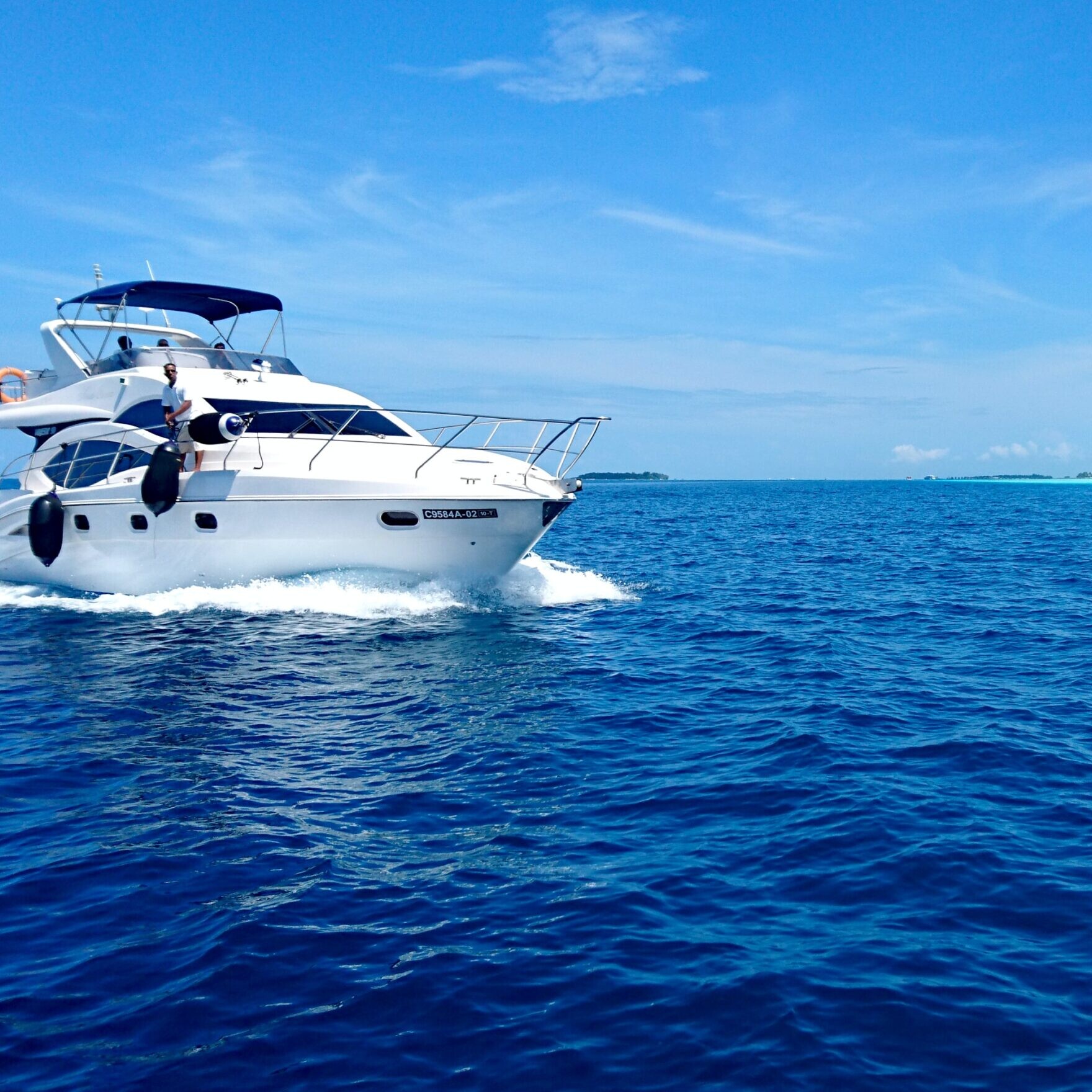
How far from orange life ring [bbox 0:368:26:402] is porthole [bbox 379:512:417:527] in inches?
399

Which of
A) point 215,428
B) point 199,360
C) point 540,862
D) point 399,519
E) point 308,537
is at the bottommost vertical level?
point 540,862

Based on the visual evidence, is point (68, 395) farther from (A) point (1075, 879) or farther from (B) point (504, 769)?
(A) point (1075, 879)

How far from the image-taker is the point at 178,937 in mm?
4793

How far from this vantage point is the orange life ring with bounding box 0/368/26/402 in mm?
18641

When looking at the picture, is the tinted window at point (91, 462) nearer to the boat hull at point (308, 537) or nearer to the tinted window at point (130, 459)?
the tinted window at point (130, 459)

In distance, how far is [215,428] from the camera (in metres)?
13.7

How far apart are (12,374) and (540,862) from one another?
61.1 feet

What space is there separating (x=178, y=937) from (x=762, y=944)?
3.12 metres

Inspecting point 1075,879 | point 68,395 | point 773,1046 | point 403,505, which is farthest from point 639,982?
point 68,395

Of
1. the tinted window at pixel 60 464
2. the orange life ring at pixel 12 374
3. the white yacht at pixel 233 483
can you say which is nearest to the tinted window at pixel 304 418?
the white yacht at pixel 233 483

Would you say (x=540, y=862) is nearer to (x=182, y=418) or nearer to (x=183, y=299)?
(x=182, y=418)

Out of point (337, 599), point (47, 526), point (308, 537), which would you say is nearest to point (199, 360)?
point (47, 526)

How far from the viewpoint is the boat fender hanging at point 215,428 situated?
13.6 metres

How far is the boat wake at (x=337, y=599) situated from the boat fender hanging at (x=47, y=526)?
0.95 metres
